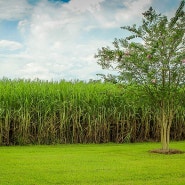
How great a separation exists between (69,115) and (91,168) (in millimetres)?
6972

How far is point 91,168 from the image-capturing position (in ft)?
32.2

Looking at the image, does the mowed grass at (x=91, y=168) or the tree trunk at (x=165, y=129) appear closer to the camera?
the mowed grass at (x=91, y=168)

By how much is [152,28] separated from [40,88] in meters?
5.71

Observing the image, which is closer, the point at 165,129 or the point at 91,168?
the point at 91,168

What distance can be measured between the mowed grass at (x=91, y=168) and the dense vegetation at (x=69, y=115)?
3049 millimetres

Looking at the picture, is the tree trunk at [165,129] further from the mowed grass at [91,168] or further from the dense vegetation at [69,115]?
the dense vegetation at [69,115]

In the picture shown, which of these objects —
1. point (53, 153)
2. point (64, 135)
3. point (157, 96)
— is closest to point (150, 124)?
point (64, 135)

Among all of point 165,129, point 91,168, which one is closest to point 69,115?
point 165,129

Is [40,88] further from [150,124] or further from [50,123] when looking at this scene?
[150,124]

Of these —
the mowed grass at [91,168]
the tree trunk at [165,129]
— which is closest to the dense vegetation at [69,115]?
the tree trunk at [165,129]

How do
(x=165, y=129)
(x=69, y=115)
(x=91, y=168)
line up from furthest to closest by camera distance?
(x=69, y=115), (x=165, y=129), (x=91, y=168)

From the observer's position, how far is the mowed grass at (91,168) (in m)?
8.46

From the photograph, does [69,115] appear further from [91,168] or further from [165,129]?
[91,168]

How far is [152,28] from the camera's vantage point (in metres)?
13.1
